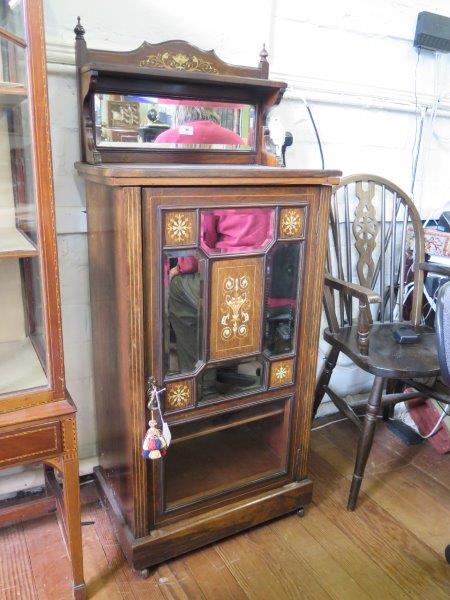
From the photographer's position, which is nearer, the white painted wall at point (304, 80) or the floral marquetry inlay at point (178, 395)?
the floral marquetry inlay at point (178, 395)

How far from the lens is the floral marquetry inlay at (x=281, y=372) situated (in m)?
1.48

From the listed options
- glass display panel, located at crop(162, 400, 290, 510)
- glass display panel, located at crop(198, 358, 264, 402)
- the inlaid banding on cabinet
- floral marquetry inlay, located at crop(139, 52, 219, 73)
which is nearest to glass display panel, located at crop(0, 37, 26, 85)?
floral marquetry inlay, located at crop(139, 52, 219, 73)

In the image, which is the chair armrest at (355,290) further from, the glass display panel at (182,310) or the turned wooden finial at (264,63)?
the turned wooden finial at (264,63)

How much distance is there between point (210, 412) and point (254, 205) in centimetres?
59

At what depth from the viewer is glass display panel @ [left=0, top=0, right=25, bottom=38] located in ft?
3.32

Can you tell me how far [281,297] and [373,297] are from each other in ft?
1.04

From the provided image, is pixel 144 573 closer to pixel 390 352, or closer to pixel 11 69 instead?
pixel 390 352

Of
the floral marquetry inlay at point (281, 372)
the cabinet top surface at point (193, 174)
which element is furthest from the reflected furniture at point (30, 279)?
the floral marquetry inlay at point (281, 372)

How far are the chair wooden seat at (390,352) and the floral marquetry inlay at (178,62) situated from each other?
1.00 m

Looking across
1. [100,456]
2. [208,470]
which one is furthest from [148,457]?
[100,456]

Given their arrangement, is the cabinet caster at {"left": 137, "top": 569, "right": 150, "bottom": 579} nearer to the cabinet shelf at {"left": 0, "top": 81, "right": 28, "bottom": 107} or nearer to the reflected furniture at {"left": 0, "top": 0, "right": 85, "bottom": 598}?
the reflected furniture at {"left": 0, "top": 0, "right": 85, "bottom": 598}

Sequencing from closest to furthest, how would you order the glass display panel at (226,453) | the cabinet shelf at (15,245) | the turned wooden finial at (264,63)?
the cabinet shelf at (15,245) < the glass display panel at (226,453) < the turned wooden finial at (264,63)

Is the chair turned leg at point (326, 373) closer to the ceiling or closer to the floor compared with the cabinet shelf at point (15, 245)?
closer to the floor

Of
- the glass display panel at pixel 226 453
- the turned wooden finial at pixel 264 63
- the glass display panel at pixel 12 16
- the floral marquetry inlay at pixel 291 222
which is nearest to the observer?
the glass display panel at pixel 12 16
